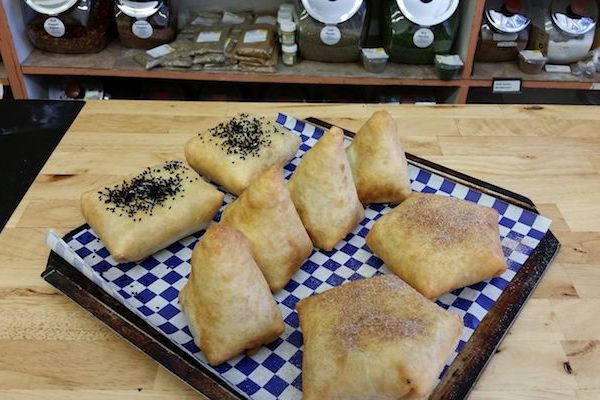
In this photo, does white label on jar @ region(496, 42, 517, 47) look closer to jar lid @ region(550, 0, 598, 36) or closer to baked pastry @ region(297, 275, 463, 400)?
jar lid @ region(550, 0, 598, 36)

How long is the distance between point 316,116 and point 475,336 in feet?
2.47

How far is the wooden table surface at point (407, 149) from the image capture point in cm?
78

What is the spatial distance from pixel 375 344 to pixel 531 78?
1.57m

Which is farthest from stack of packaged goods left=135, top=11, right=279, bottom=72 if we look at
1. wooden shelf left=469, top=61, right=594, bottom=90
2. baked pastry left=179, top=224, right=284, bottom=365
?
baked pastry left=179, top=224, right=284, bottom=365

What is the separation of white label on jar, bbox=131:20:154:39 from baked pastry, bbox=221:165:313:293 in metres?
1.27

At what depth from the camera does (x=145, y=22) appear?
196cm

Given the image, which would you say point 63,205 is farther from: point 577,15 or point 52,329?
point 577,15

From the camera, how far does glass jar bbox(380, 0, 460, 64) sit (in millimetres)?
1822

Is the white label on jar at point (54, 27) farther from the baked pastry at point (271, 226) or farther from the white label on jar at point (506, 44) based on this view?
the white label on jar at point (506, 44)

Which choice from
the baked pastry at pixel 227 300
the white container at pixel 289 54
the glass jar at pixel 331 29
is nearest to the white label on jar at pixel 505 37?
the glass jar at pixel 331 29

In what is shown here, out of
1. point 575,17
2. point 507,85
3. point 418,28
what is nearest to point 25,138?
point 418,28

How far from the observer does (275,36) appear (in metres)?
2.05

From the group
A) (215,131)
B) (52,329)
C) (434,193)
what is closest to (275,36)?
(215,131)

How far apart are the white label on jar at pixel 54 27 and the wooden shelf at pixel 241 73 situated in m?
0.09
